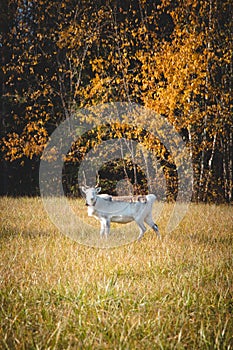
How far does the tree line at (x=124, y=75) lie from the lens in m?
10.3

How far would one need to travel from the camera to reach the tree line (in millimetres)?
10289

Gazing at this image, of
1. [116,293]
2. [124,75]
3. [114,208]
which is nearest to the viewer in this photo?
[116,293]

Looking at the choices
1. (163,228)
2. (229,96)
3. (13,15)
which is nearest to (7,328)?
(163,228)

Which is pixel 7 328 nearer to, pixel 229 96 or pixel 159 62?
pixel 159 62

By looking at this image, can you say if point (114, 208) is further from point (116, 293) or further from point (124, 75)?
point (124, 75)

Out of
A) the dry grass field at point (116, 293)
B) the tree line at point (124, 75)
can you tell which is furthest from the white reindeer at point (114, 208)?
the tree line at point (124, 75)

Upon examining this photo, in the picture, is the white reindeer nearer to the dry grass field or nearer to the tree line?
the dry grass field

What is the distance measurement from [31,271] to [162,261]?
1385 millimetres

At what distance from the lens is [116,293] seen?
373 cm

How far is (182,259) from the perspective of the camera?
509 centimetres

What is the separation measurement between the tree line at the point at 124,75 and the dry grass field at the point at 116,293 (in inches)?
189

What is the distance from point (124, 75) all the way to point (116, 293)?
8.12 m

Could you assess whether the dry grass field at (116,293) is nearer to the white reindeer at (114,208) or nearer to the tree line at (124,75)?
the white reindeer at (114,208)

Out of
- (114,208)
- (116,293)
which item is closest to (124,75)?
(114,208)
